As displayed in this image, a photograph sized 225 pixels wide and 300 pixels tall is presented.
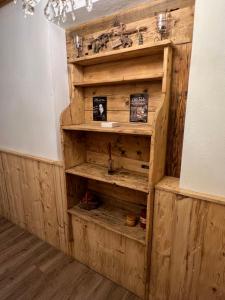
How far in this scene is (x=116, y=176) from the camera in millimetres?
1488

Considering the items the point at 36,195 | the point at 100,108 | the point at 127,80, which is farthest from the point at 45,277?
the point at 127,80

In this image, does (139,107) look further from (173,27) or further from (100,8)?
(100,8)

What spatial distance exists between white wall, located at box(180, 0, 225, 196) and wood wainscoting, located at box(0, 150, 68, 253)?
1.18 metres

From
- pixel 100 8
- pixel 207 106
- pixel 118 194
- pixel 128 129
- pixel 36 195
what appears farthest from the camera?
pixel 36 195

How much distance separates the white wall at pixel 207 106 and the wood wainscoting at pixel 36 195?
1179 millimetres

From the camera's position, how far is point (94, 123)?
170 cm

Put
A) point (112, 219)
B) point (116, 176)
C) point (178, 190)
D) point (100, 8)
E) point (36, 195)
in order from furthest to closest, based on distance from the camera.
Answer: point (36, 195)
point (112, 219)
point (116, 176)
point (100, 8)
point (178, 190)

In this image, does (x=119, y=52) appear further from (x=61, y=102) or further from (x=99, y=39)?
(x=61, y=102)

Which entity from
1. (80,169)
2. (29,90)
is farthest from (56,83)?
(80,169)

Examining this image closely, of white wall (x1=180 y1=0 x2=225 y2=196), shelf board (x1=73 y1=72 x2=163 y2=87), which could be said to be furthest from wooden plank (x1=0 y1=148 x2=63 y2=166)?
white wall (x1=180 y1=0 x2=225 y2=196)

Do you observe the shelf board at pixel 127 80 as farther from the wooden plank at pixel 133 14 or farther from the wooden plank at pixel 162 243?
the wooden plank at pixel 162 243

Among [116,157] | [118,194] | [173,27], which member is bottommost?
[118,194]

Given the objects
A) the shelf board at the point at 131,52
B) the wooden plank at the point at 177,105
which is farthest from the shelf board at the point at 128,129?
the shelf board at the point at 131,52

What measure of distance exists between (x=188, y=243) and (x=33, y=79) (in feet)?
6.00
